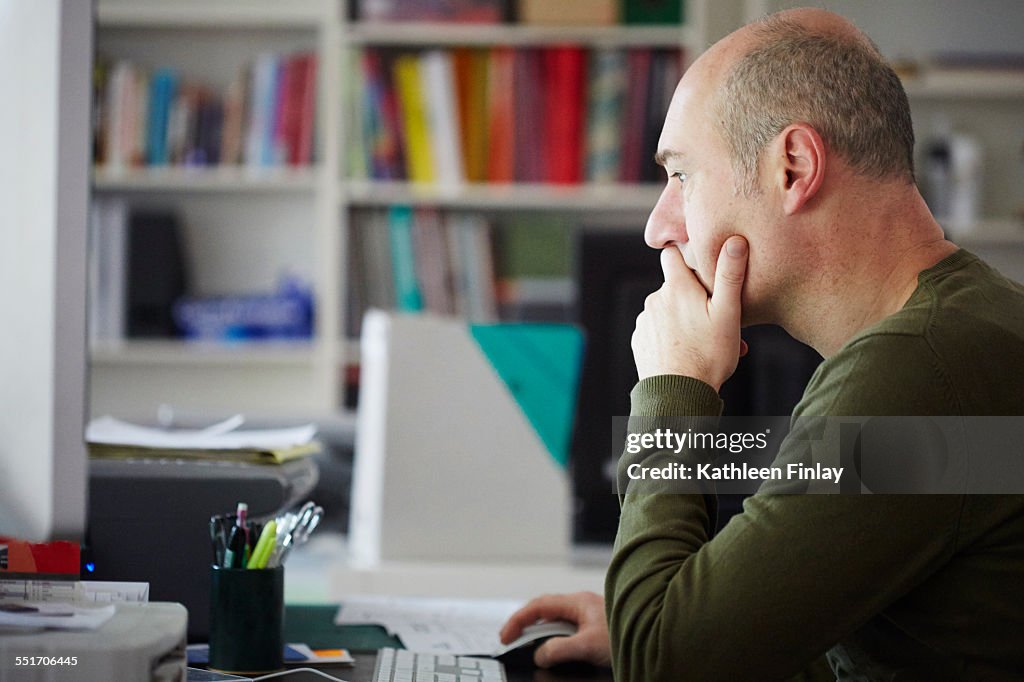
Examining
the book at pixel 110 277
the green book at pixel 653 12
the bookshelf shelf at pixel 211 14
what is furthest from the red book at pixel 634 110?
the book at pixel 110 277

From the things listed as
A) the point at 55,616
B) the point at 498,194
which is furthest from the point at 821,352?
the point at 498,194

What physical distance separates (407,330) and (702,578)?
1037 millimetres

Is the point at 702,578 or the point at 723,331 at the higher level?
the point at 723,331

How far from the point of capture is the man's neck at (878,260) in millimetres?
900

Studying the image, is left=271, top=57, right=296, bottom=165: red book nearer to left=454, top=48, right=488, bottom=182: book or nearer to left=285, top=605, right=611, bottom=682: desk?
left=454, top=48, right=488, bottom=182: book

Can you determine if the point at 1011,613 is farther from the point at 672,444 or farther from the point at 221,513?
the point at 221,513

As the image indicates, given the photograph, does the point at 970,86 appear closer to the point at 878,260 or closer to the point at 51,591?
the point at 878,260

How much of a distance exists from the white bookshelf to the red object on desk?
2.25 meters

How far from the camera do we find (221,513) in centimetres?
113

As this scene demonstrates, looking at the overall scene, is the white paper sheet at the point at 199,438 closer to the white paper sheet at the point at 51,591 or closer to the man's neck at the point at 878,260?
the white paper sheet at the point at 51,591

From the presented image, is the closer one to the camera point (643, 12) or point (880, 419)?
point (880, 419)

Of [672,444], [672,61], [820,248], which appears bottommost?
[672,444]

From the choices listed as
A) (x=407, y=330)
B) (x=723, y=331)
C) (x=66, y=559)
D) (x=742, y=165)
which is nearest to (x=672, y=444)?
(x=723, y=331)

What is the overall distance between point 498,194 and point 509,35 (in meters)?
0.43
